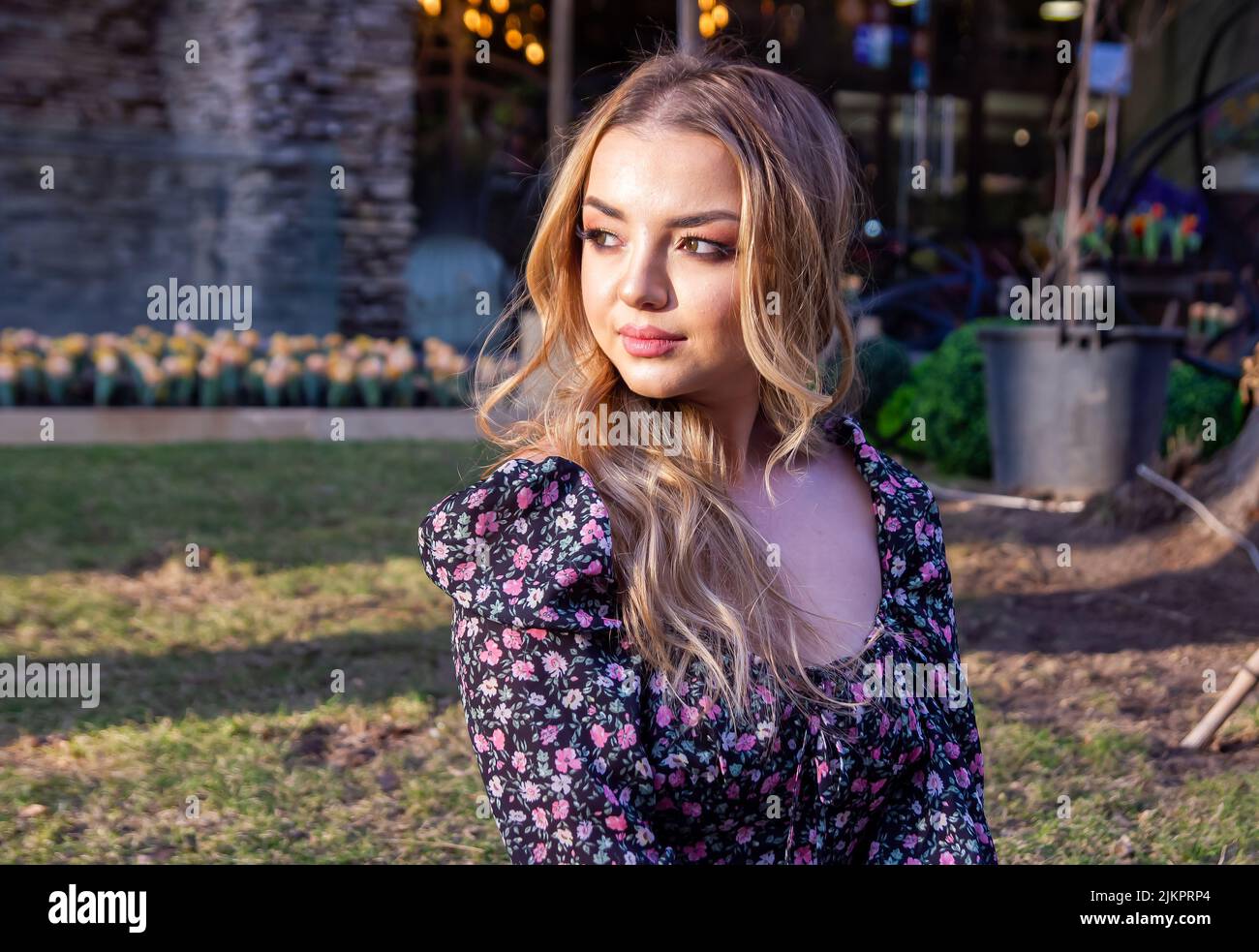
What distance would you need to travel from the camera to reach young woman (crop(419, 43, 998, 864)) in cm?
132

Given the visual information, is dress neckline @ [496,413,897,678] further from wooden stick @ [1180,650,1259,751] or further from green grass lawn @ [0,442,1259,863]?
wooden stick @ [1180,650,1259,751]

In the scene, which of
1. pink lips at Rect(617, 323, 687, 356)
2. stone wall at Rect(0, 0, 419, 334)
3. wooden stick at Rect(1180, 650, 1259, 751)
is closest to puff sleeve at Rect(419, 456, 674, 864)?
pink lips at Rect(617, 323, 687, 356)

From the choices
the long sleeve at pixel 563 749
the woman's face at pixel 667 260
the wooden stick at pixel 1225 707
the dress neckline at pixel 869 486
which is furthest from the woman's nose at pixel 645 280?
the wooden stick at pixel 1225 707

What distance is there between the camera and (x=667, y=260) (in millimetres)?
1358

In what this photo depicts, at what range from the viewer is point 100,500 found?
568 cm

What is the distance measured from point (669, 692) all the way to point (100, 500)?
4.93 metres

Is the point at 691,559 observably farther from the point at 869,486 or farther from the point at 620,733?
the point at 869,486

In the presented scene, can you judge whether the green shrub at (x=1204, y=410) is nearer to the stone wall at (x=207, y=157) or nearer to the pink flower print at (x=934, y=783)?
the pink flower print at (x=934, y=783)

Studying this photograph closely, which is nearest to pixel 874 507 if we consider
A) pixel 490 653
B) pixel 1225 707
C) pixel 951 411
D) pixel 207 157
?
pixel 490 653

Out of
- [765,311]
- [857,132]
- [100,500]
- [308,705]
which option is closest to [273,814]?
[308,705]

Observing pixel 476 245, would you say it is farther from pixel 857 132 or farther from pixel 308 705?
pixel 308 705

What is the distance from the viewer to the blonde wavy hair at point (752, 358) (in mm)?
1355

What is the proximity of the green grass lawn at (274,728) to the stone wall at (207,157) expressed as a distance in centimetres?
328
